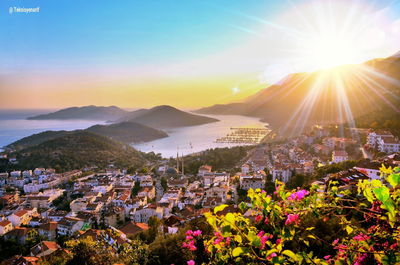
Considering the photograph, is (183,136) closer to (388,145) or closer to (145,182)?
(145,182)

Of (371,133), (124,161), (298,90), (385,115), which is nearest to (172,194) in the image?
(371,133)

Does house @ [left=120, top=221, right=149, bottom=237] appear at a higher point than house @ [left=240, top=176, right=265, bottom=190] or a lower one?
lower

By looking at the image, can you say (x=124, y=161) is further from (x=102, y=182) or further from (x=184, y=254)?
(x=184, y=254)

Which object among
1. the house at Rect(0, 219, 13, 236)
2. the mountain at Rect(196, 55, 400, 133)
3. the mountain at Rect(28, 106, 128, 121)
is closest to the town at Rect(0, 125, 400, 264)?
the house at Rect(0, 219, 13, 236)

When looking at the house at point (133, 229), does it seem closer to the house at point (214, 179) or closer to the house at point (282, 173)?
the house at point (214, 179)

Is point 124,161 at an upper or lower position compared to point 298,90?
lower

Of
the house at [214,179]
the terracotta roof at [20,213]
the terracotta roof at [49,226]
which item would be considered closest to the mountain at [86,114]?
the house at [214,179]

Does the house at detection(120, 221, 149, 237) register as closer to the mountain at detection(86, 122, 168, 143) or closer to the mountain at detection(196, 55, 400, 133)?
the mountain at detection(196, 55, 400, 133)
